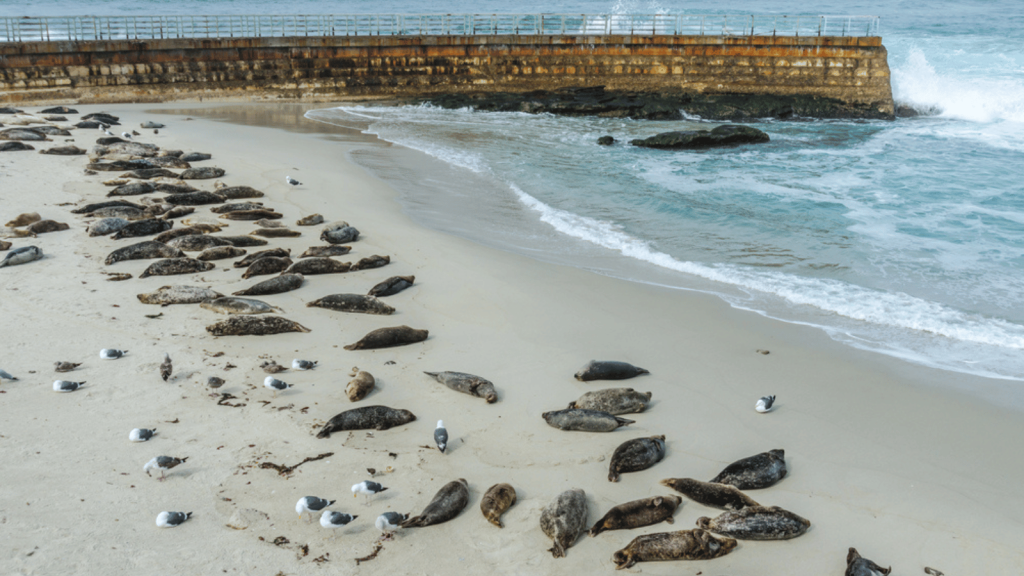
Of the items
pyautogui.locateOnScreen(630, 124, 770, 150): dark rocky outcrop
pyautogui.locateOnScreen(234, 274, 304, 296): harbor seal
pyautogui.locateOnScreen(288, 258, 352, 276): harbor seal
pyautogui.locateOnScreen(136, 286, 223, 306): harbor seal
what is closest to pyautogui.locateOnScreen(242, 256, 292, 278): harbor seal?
pyautogui.locateOnScreen(288, 258, 352, 276): harbor seal

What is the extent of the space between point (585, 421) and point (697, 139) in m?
18.5

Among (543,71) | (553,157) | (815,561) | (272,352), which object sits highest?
(543,71)

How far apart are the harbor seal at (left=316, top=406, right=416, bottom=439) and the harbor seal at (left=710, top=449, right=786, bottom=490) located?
2.50 m

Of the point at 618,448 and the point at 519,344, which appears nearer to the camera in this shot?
the point at 618,448

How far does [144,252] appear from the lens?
356 inches

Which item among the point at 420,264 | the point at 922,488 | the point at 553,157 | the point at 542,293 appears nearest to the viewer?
the point at 922,488

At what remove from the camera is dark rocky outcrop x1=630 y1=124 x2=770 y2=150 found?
2189 centimetres

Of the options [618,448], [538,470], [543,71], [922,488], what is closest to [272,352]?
[538,470]

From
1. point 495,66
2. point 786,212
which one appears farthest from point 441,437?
point 495,66

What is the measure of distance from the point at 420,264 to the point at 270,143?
38.7 feet

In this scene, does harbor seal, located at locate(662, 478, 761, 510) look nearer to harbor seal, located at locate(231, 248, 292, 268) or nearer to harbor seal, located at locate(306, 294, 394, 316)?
harbor seal, located at locate(306, 294, 394, 316)

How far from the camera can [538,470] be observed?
5.04m

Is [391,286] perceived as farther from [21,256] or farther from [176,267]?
[21,256]

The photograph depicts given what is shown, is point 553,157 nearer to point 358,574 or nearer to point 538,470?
point 538,470
